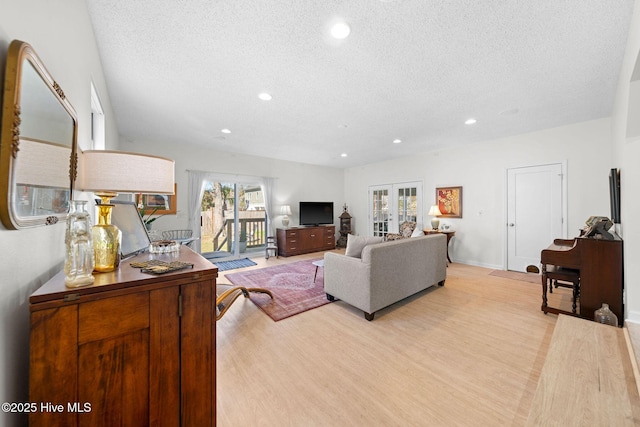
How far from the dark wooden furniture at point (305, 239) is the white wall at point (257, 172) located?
0.56m

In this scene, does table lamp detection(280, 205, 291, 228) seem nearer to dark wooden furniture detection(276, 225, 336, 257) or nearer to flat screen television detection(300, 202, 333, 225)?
dark wooden furniture detection(276, 225, 336, 257)

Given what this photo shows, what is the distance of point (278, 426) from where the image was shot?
1.38 meters

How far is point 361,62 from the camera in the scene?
7.37 ft

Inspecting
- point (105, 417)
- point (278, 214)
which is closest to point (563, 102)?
point (105, 417)

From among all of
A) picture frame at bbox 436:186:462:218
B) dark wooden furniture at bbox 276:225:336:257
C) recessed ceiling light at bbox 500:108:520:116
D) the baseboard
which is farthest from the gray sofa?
dark wooden furniture at bbox 276:225:336:257

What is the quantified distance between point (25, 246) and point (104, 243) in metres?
0.22

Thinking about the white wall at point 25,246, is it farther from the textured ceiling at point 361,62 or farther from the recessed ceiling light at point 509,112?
the recessed ceiling light at point 509,112

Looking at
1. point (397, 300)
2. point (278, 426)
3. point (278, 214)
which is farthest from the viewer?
point (278, 214)

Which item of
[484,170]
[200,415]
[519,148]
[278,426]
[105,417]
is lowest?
[278,426]

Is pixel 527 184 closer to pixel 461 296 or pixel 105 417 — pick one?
pixel 461 296

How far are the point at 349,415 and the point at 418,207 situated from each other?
523cm

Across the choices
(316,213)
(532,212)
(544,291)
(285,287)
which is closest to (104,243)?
(285,287)

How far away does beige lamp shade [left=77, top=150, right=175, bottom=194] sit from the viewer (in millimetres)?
1033

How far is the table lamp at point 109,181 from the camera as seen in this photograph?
1033 millimetres
